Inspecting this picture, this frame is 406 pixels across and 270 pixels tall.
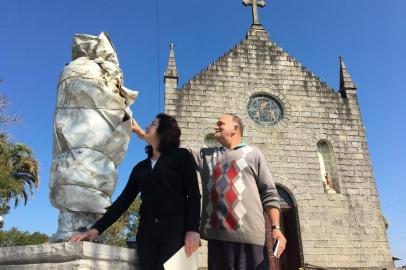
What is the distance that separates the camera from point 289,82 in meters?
13.6

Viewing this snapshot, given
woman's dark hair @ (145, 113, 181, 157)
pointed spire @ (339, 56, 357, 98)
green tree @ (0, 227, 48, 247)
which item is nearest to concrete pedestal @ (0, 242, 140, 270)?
woman's dark hair @ (145, 113, 181, 157)

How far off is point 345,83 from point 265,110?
3261mm

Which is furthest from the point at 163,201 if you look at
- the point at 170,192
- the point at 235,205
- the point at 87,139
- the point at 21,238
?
the point at 21,238

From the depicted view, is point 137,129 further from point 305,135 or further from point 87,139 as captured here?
point 305,135

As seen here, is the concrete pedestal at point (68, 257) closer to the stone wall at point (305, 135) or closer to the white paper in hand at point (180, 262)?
the white paper in hand at point (180, 262)

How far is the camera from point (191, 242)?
8.15 ft

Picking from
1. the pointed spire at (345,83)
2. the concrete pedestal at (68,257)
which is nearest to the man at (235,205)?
the concrete pedestal at (68,257)

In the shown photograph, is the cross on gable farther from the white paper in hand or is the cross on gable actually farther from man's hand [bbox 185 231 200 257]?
the white paper in hand

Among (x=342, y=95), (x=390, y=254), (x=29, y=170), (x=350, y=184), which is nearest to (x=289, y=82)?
(x=342, y=95)

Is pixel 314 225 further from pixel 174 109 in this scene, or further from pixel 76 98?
pixel 76 98

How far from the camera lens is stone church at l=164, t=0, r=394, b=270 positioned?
37.6ft

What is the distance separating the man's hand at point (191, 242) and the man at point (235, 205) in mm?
274

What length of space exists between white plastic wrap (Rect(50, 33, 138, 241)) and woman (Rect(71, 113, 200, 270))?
349 millimetres

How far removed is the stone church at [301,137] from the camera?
37.6 feet
